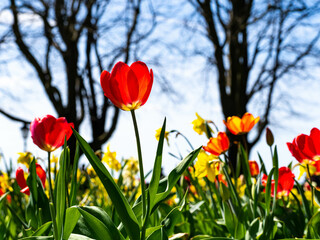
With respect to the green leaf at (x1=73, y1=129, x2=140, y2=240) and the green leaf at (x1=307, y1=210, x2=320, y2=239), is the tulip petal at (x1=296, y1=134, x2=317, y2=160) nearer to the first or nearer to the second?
the green leaf at (x1=307, y1=210, x2=320, y2=239)

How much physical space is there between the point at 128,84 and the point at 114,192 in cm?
20

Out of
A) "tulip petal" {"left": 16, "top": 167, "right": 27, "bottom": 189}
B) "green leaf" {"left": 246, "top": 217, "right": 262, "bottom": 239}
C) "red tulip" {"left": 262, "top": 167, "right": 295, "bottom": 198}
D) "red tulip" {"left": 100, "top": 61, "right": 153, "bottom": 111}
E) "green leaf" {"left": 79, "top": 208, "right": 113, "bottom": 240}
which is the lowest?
"green leaf" {"left": 246, "top": 217, "right": 262, "bottom": 239}

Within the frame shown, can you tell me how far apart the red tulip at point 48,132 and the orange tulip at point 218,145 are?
54 centimetres

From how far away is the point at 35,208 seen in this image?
1062 millimetres

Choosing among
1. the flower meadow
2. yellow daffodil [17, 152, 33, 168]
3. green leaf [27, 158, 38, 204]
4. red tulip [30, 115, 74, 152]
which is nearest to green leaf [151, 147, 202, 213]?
the flower meadow

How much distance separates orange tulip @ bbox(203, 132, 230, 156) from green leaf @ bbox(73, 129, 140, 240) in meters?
0.61

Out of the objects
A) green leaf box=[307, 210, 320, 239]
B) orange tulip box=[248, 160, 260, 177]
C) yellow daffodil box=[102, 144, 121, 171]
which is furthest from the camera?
yellow daffodil box=[102, 144, 121, 171]

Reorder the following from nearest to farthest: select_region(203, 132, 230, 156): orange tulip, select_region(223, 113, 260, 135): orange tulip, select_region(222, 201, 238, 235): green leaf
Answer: select_region(222, 201, 238, 235): green leaf, select_region(203, 132, 230, 156): orange tulip, select_region(223, 113, 260, 135): orange tulip

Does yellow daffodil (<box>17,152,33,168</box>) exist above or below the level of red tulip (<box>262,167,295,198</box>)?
above

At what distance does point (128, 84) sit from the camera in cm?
72

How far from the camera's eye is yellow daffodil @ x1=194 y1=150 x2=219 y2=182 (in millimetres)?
1182

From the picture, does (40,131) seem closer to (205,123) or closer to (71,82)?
(205,123)

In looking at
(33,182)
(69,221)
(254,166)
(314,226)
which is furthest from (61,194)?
(254,166)

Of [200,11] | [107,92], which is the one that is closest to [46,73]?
[200,11]
